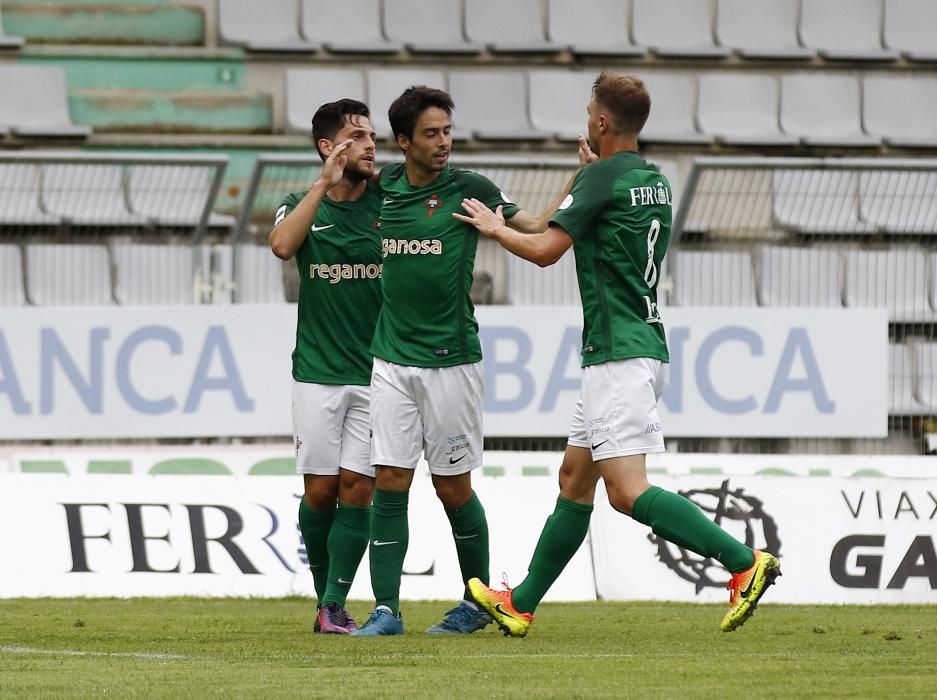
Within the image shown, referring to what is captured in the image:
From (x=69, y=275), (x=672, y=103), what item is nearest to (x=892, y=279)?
(x=672, y=103)

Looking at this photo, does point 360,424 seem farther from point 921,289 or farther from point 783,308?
point 921,289

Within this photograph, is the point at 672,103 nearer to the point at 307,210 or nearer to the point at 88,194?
the point at 88,194

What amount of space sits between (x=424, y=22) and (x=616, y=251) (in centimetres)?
1044

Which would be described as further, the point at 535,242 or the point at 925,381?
the point at 925,381

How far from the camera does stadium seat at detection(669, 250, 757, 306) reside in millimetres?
12680

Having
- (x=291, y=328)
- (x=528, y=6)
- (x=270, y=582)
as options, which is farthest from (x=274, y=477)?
(x=528, y=6)

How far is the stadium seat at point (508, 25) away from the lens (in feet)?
52.2

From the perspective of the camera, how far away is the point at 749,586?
18.3 ft

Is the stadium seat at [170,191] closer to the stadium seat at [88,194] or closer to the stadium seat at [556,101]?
the stadium seat at [88,194]

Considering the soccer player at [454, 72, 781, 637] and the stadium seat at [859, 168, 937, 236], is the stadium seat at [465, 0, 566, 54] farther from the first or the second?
the soccer player at [454, 72, 781, 637]

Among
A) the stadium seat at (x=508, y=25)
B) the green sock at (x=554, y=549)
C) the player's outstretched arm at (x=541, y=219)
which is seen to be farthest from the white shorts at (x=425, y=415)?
the stadium seat at (x=508, y=25)

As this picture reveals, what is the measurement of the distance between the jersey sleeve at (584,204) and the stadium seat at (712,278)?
22.3ft

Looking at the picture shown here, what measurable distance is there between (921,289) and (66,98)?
7669 millimetres

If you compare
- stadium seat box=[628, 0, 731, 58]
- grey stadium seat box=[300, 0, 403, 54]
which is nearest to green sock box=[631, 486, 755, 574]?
grey stadium seat box=[300, 0, 403, 54]
